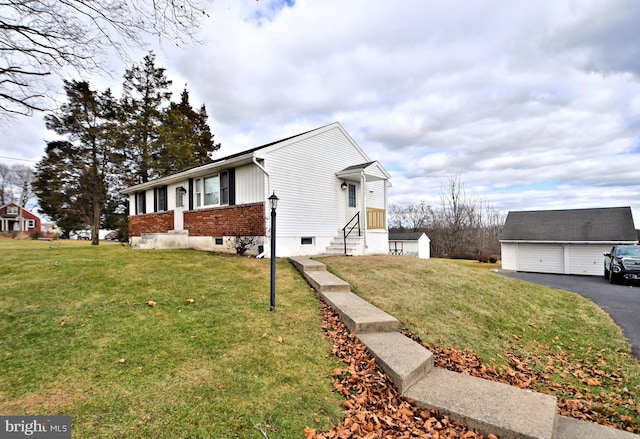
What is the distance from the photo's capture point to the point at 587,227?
74.4ft

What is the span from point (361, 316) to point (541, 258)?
25253mm

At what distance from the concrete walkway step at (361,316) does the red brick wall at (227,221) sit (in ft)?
17.5

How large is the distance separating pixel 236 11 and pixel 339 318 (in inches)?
201

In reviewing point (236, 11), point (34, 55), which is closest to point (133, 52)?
point (34, 55)

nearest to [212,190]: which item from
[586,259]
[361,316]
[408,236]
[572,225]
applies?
[361,316]

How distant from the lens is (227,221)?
11781 mm

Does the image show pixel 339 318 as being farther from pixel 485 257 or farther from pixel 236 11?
pixel 485 257

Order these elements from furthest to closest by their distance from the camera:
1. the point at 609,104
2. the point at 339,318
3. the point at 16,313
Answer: the point at 609,104, the point at 339,318, the point at 16,313

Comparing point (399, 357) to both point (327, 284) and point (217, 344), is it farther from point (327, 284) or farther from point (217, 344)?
point (327, 284)

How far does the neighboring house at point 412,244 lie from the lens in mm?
32875

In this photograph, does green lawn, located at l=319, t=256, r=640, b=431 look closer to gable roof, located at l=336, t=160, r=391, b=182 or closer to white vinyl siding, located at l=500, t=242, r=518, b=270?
gable roof, located at l=336, t=160, r=391, b=182

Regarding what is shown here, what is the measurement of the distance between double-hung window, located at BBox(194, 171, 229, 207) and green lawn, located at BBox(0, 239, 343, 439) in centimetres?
661

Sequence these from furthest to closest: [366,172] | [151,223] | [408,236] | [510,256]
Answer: [408,236] < [510,256] < [151,223] < [366,172]

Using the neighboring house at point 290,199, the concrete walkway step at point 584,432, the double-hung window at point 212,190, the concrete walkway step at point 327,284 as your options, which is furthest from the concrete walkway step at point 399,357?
the double-hung window at point 212,190
